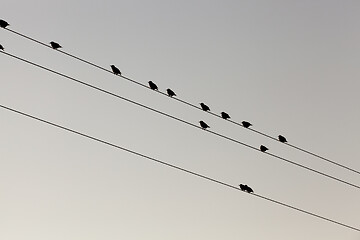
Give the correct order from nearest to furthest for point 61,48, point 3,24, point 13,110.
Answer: point 3,24 < point 13,110 < point 61,48

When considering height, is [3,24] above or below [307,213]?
below

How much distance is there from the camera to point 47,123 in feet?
28.8

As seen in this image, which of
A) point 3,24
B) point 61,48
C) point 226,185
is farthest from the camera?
point 226,185

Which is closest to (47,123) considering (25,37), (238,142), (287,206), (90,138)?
(90,138)

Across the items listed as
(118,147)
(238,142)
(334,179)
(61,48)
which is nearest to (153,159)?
(118,147)

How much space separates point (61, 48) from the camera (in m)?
8.55

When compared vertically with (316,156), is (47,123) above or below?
below

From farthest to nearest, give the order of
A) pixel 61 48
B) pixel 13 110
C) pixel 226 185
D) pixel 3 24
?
pixel 226 185 < pixel 61 48 < pixel 13 110 < pixel 3 24

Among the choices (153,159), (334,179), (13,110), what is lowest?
(13,110)

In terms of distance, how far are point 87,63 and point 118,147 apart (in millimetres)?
1090

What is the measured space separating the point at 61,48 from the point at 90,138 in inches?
46.6

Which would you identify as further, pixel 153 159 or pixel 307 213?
pixel 307 213

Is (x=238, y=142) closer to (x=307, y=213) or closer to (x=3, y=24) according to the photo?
(x=307, y=213)

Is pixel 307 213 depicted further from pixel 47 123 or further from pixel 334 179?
pixel 47 123
